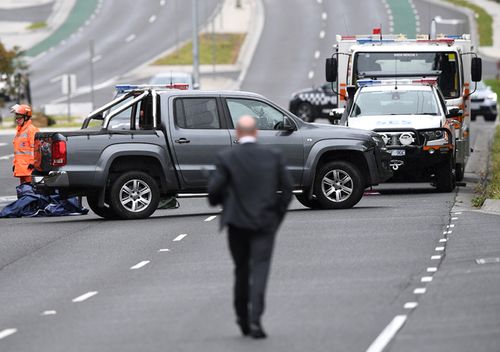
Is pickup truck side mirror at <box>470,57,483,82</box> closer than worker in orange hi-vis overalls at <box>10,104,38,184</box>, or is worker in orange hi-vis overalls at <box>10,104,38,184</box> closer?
worker in orange hi-vis overalls at <box>10,104,38,184</box>

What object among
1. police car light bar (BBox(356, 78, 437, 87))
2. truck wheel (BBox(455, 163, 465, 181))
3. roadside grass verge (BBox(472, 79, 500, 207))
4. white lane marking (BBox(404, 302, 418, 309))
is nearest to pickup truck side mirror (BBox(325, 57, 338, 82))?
police car light bar (BBox(356, 78, 437, 87))

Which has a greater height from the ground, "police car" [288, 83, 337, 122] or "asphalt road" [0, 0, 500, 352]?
"asphalt road" [0, 0, 500, 352]

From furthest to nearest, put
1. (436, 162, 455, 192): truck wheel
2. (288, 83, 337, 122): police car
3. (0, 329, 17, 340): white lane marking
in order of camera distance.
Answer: (288, 83, 337, 122): police car
(436, 162, 455, 192): truck wheel
(0, 329, 17, 340): white lane marking

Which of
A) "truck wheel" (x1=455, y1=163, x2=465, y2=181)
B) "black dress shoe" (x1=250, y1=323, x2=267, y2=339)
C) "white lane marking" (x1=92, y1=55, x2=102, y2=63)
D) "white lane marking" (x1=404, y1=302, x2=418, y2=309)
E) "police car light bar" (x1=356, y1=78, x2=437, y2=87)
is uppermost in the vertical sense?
"police car light bar" (x1=356, y1=78, x2=437, y2=87)

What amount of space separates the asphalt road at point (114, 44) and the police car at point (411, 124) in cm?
3838

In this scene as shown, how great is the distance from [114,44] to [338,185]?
62222 mm

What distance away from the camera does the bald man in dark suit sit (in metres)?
10.6

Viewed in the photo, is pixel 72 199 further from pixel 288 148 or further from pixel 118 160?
pixel 288 148

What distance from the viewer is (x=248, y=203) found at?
10.6 meters

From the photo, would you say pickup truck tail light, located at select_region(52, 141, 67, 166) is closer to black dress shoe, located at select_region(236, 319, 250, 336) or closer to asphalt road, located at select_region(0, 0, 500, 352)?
asphalt road, located at select_region(0, 0, 500, 352)

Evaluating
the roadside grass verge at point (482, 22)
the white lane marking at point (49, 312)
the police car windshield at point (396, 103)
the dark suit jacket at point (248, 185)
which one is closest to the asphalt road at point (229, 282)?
the white lane marking at point (49, 312)

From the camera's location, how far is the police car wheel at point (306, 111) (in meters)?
48.8

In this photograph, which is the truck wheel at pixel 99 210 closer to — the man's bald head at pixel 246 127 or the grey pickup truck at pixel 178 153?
the grey pickup truck at pixel 178 153

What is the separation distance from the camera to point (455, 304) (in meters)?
12.2
